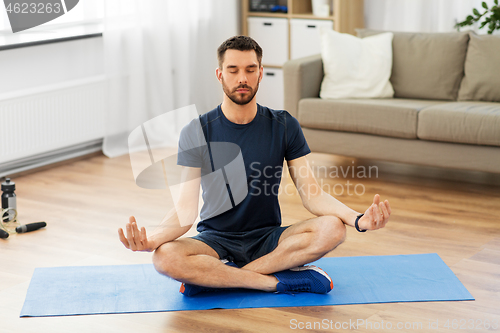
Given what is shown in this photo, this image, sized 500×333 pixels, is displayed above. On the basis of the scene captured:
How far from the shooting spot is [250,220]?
232cm

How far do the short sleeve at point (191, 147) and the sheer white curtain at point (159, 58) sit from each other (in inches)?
87.3

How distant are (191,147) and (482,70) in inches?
85.2

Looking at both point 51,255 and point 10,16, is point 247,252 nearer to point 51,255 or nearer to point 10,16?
point 51,255

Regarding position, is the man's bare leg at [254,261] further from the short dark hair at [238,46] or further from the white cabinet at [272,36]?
the white cabinet at [272,36]

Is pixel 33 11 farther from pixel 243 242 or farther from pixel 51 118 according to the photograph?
pixel 243 242

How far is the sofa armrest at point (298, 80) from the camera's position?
3879 millimetres

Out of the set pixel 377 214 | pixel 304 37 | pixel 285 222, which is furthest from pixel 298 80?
pixel 377 214

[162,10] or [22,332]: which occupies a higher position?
[162,10]

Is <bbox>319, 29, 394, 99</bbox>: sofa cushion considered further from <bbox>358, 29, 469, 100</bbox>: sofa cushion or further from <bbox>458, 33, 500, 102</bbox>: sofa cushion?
<bbox>458, 33, 500, 102</bbox>: sofa cushion

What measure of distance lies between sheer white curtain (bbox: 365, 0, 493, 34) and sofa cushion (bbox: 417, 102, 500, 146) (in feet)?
4.37

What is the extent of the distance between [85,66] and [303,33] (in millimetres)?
1641

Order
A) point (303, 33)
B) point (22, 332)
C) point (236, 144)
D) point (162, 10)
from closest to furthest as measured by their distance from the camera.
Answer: point (22, 332), point (236, 144), point (162, 10), point (303, 33)

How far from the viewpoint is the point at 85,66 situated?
4.37 m

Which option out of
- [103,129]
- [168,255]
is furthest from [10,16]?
[168,255]
